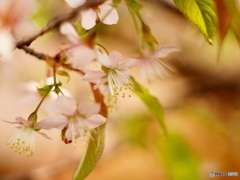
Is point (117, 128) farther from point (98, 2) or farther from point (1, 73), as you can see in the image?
point (98, 2)

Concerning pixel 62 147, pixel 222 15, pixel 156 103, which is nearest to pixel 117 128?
pixel 62 147

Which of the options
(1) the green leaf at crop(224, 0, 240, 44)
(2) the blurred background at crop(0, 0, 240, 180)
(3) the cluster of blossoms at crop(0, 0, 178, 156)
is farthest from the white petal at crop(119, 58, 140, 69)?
(2) the blurred background at crop(0, 0, 240, 180)

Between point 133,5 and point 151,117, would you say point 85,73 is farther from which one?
point 151,117

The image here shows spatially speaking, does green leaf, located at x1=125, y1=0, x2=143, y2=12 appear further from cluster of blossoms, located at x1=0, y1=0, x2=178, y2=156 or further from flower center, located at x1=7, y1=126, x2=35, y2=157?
flower center, located at x1=7, y1=126, x2=35, y2=157

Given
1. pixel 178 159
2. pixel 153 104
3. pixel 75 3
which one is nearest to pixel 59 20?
pixel 75 3

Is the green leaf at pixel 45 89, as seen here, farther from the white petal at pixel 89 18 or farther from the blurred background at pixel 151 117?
the blurred background at pixel 151 117
